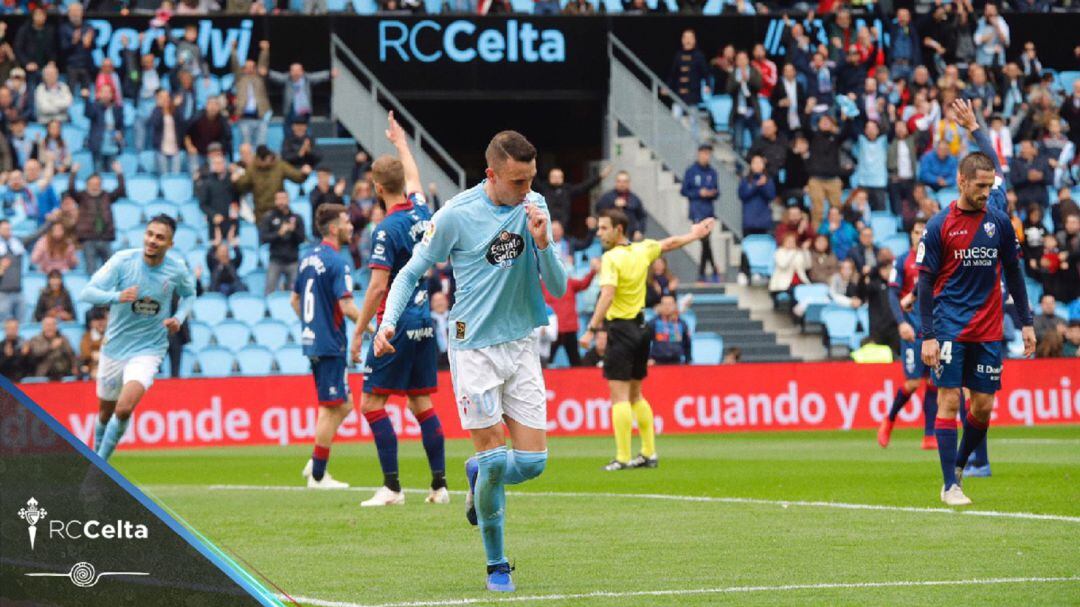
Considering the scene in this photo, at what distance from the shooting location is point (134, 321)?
46.4ft

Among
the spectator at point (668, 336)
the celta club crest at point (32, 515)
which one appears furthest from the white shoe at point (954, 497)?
the spectator at point (668, 336)

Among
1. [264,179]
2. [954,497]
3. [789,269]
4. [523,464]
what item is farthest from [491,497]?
[789,269]

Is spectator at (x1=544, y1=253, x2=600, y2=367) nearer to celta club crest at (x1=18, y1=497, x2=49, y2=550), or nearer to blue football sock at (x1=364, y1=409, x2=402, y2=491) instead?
blue football sock at (x1=364, y1=409, x2=402, y2=491)

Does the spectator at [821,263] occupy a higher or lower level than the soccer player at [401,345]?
higher

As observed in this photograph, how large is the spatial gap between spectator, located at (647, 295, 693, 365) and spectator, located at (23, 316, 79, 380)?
27.2 ft

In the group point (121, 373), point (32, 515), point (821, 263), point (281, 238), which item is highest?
point (281, 238)

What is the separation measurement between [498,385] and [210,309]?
1852cm

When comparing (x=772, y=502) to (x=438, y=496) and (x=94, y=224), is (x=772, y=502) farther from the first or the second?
(x=94, y=224)

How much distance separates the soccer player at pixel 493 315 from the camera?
27.0 feet

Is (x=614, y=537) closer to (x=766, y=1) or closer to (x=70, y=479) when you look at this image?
(x=70, y=479)

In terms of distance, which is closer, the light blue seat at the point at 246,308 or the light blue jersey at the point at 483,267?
the light blue jersey at the point at 483,267

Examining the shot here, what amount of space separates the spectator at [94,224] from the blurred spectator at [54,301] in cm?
118

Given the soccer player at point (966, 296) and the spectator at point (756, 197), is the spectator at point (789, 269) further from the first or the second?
the soccer player at point (966, 296)

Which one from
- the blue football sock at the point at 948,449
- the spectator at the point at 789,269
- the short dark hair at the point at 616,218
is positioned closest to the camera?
the blue football sock at the point at 948,449
